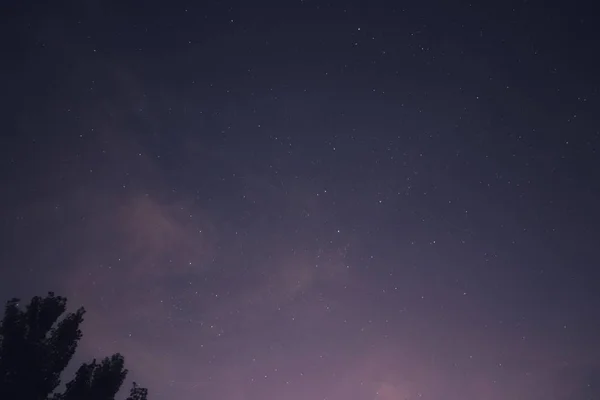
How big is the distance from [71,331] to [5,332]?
2252 millimetres

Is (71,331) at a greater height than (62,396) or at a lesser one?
greater

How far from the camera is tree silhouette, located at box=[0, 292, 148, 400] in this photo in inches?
547

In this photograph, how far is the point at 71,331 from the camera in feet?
52.5

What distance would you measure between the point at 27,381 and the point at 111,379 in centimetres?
287

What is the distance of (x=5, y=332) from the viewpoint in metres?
14.4

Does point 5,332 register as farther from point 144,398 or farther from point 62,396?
point 144,398

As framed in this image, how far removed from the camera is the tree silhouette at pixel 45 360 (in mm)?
13883

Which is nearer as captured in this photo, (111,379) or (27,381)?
(27,381)

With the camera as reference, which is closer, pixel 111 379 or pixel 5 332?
pixel 5 332

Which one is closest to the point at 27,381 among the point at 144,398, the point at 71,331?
the point at 71,331

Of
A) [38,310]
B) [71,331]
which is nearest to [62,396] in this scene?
[71,331]

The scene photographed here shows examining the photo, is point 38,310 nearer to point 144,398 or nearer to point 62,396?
point 62,396

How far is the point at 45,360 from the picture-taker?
14.6 meters

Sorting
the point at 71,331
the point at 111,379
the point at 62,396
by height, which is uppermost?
the point at 71,331
